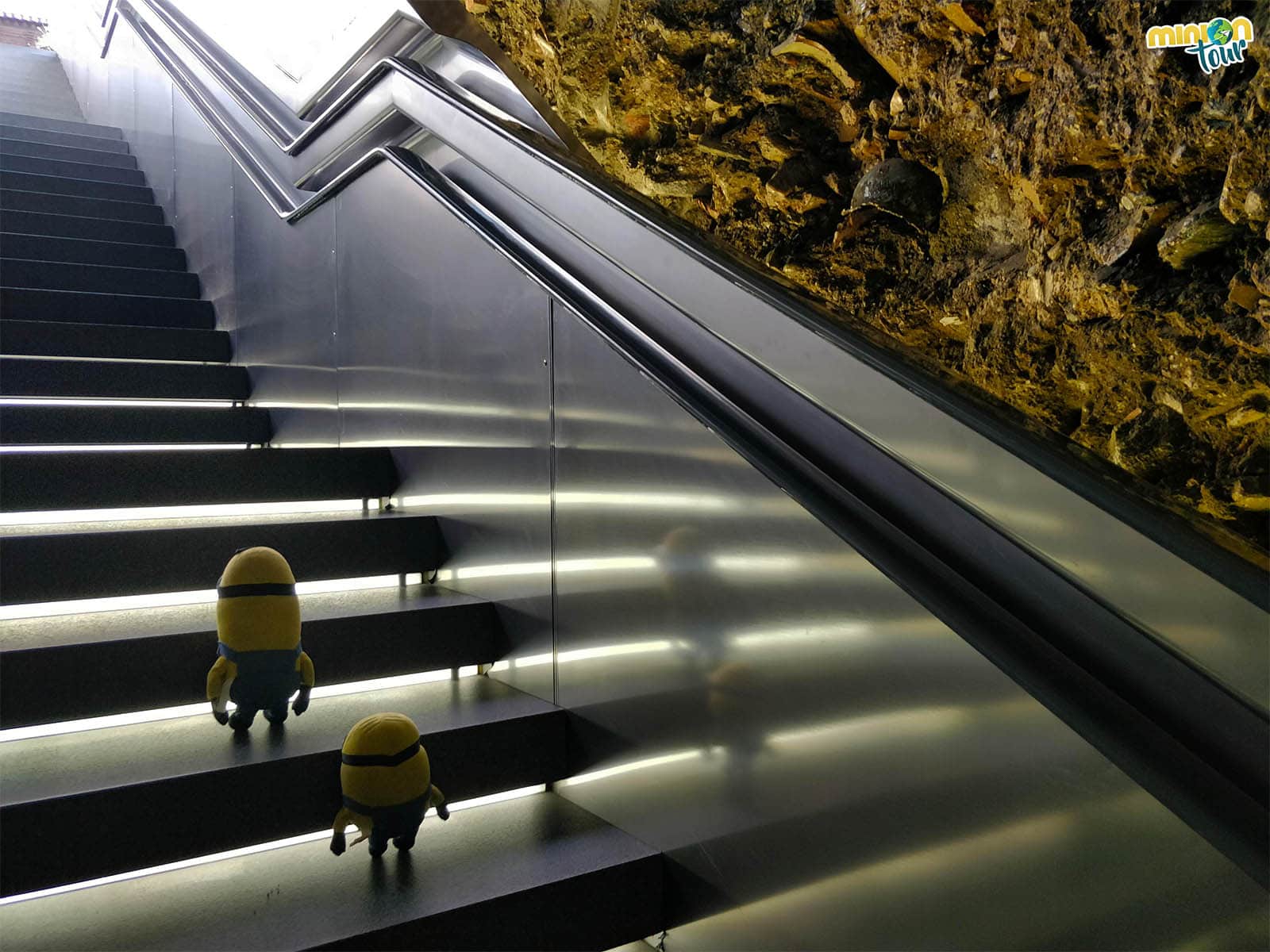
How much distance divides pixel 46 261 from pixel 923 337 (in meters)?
3.70

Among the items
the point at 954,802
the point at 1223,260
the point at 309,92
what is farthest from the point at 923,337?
the point at 309,92

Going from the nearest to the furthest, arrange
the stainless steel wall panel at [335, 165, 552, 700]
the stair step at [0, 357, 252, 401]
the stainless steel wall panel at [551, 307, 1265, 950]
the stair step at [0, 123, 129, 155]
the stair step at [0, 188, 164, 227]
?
1. the stainless steel wall panel at [551, 307, 1265, 950]
2. the stainless steel wall panel at [335, 165, 552, 700]
3. the stair step at [0, 357, 252, 401]
4. the stair step at [0, 188, 164, 227]
5. the stair step at [0, 123, 129, 155]

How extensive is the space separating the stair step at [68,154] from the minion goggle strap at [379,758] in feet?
17.9

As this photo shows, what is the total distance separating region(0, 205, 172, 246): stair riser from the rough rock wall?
11.0ft

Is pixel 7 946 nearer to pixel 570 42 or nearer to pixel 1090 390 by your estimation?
pixel 1090 390

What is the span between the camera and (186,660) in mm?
1770

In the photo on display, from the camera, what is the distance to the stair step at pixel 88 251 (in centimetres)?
432

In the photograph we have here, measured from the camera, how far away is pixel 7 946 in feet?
4.33

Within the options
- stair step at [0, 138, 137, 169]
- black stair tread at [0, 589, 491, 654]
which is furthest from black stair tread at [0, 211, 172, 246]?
black stair tread at [0, 589, 491, 654]

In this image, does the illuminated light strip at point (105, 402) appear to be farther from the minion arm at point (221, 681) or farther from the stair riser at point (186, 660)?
the minion arm at point (221, 681)

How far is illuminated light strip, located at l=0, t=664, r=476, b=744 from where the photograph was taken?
5.58 feet

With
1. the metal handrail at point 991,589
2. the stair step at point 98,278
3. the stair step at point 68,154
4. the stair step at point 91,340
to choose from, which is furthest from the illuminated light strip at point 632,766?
the stair step at point 68,154

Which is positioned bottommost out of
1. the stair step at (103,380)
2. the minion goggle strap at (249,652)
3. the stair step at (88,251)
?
the minion goggle strap at (249,652)

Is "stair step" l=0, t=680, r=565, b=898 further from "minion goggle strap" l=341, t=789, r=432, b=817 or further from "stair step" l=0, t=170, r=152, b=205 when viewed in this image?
"stair step" l=0, t=170, r=152, b=205
